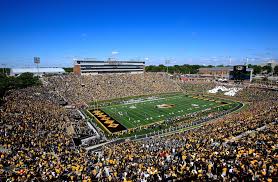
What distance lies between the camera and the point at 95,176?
41.4 feet

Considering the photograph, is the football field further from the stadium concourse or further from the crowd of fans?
the stadium concourse

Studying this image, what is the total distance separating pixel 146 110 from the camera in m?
44.8

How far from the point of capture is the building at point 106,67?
82.7 metres

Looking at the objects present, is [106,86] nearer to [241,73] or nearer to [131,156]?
[241,73]

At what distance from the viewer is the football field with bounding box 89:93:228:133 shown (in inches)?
1475

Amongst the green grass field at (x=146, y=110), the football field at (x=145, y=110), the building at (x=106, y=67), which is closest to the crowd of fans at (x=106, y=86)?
the football field at (x=145, y=110)

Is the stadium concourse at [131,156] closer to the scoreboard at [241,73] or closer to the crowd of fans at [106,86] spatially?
the crowd of fans at [106,86]

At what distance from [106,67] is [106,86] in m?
25.7

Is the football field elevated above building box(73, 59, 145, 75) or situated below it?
below

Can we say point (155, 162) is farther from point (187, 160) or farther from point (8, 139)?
point (8, 139)

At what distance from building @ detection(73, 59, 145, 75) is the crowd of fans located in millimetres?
15253

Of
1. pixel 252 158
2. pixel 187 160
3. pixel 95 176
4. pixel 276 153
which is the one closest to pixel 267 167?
pixel 252 158

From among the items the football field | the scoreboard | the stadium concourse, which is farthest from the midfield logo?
the scoreboard

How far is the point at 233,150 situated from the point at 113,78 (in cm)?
5870
